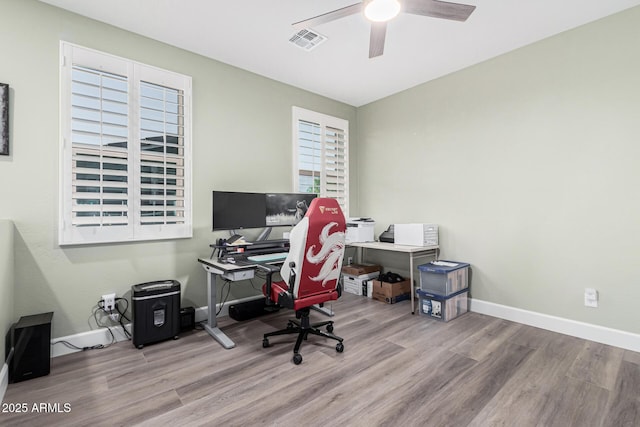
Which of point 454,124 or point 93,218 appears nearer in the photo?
point 93,218

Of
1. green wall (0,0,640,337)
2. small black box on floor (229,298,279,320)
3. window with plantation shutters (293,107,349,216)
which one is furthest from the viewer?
window with plantation shutters (293,107,349,216)

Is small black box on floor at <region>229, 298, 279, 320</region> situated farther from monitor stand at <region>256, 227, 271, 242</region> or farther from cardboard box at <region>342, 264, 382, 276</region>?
cardboard box at <region>342, 264, 382, 276</region>

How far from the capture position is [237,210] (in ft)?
10.3

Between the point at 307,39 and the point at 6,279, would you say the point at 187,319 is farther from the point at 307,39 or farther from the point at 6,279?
the point at 307,39

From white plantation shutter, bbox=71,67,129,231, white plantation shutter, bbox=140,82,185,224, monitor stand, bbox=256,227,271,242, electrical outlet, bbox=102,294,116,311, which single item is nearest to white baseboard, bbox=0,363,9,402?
electrical outlet, bbox=102,294,116,311

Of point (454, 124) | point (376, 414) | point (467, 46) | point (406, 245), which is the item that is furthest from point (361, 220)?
point (376, 414)

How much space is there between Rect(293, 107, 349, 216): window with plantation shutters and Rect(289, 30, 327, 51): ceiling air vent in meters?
1.05

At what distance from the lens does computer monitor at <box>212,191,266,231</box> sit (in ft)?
9.82

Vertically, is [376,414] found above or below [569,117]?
below

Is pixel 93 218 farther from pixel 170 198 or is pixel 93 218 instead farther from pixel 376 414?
pixel 376 414

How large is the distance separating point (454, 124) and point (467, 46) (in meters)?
0.86

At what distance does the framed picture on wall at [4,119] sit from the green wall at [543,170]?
13.3 feet

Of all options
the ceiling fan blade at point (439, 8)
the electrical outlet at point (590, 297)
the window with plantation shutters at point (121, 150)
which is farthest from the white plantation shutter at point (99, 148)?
the electrical outlet at point (590, 297)

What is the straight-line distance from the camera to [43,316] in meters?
2.27
